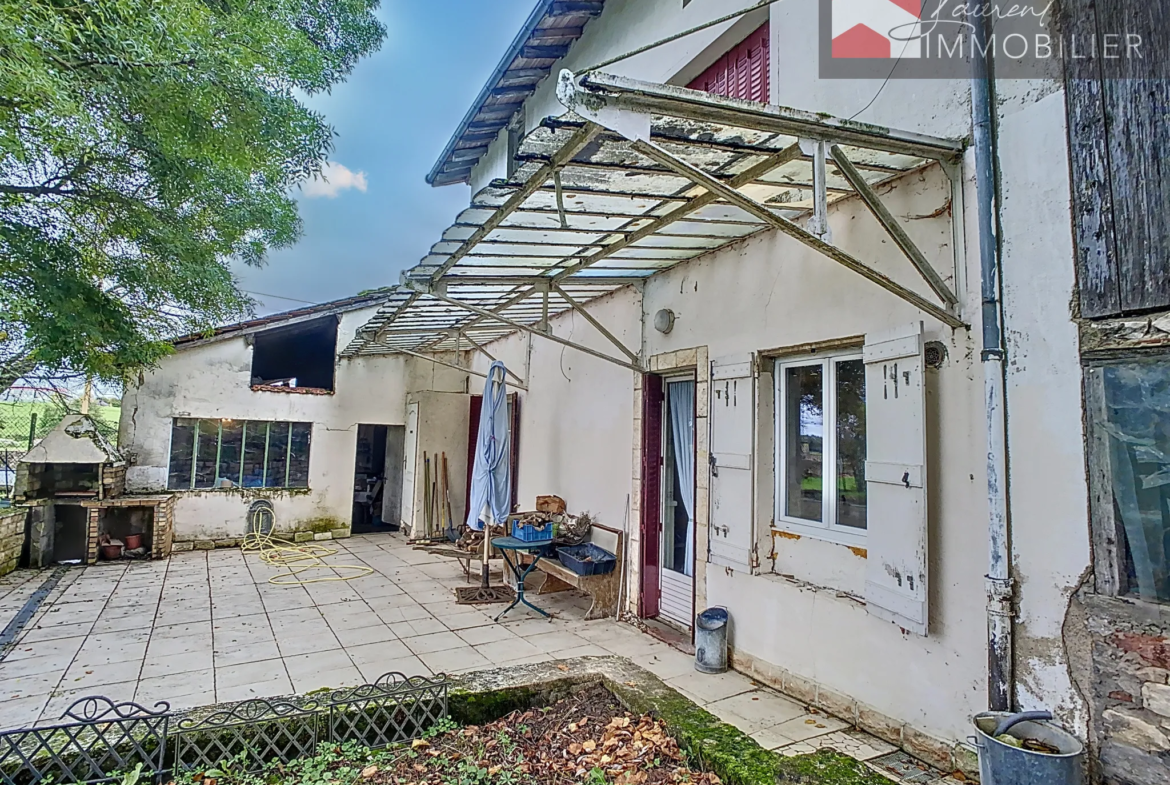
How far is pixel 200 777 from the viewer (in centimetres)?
275

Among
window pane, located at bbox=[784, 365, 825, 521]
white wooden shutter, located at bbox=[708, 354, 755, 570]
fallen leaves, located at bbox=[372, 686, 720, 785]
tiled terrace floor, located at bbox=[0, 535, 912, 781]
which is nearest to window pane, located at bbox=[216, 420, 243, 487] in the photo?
tiled terrace floor, located at bbox=[0, 535, 912, 781]

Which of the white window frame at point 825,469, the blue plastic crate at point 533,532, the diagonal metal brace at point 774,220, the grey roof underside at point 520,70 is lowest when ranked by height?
the blue plastic crate at point 533,532

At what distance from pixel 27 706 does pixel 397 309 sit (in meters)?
4.11

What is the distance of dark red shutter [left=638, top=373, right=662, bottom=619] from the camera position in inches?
215

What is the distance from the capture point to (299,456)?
32.1 feet

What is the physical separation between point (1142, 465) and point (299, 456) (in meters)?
10.3

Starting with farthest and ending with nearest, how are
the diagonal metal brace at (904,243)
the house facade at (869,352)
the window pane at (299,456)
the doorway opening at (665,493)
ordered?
the window pane at (299,456), the doorway opening at (665,493), the diagonal metal brace at (904,243), the house facade at (869,352)

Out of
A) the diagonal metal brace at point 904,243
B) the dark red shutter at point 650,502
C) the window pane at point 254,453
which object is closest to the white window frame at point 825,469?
the diagonal metal brace at point 904,243

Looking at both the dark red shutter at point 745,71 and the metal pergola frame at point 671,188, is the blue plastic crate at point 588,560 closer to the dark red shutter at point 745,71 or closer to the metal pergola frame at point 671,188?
the metal pergola frame at point 671,188

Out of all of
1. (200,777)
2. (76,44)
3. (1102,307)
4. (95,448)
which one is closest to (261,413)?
(95,448)

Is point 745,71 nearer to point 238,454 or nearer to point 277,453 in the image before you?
point 277,453

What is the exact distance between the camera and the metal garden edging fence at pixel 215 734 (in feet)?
8.61

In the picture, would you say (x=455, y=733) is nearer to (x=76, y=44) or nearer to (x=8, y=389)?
(x=76, y=44)

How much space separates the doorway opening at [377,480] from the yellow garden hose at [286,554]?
1488 millimetres
